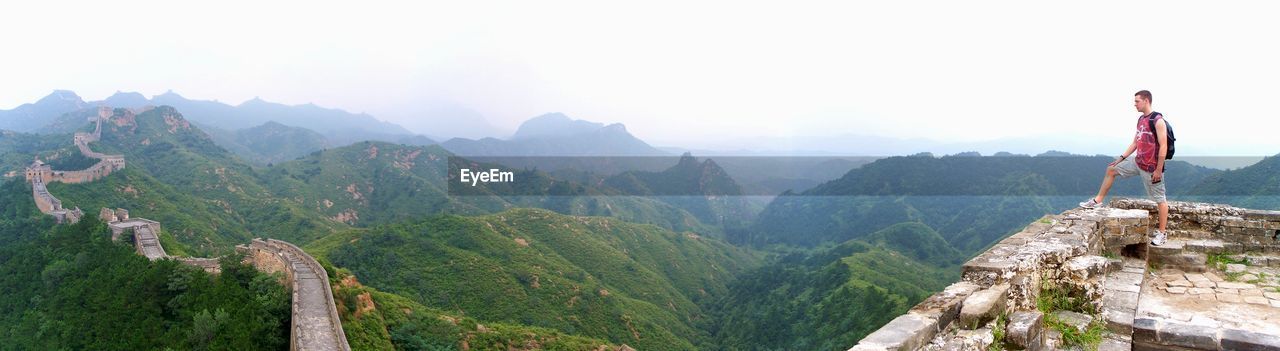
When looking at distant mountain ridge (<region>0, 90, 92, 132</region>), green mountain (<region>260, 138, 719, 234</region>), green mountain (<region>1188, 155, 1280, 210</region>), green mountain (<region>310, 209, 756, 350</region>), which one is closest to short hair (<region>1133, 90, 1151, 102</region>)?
green mountain (<region>310, 209, 756, 350</region>)

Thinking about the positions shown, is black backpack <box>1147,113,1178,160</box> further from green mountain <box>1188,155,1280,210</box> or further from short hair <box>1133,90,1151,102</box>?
green mountain <box>1188,155,1280,210</box>

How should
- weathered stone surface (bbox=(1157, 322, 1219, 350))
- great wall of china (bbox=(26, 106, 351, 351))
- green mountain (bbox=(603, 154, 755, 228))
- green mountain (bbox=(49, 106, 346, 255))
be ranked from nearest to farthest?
weathered stone surface (bbox=(1157, 322, 1219, 350))
great wall of china (bbox=(26, 106, 351, 351))
green mountain (bbox=(49, 106, 346, 255))
green mountain (bbox=(603, 154, 755, 228))

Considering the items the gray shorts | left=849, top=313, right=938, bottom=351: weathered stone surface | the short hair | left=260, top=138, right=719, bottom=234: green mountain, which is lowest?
left=260, top=138, right=719, bottom=234: green mountain

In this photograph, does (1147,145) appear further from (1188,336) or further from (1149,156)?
(1188,336)

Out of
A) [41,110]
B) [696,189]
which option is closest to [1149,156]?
[696,189]

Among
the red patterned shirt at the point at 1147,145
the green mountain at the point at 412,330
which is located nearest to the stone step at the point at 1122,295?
the red patterned shirt at the point at 1147,145

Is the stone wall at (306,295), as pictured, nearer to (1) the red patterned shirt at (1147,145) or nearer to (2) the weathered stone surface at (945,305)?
(2) the weathered stone surface at (945,305)

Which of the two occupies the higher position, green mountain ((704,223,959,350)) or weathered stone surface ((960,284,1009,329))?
weathered stone surface ((960,284,1009,329))
